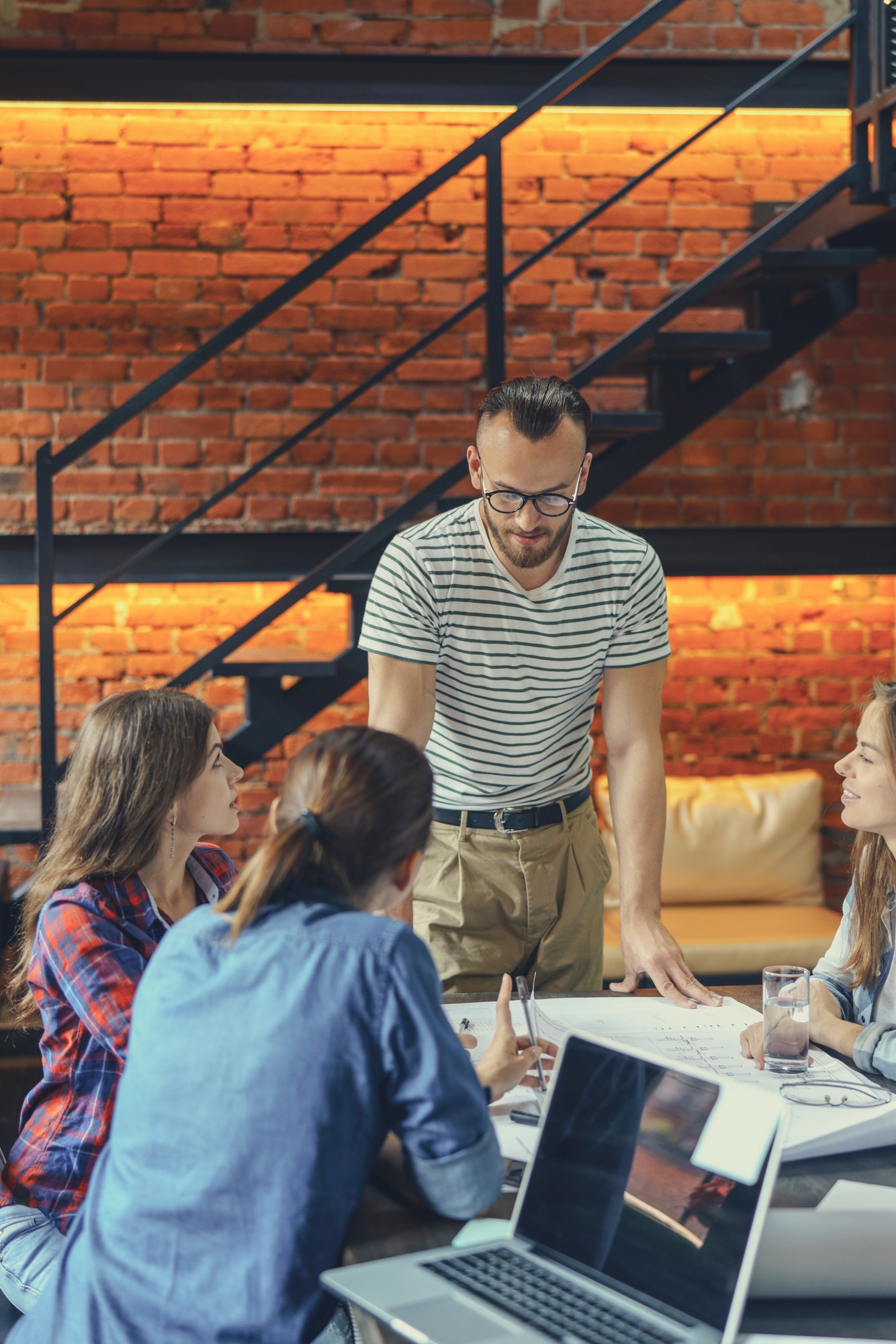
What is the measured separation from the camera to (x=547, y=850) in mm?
2043

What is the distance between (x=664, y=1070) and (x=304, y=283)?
2.36 metres

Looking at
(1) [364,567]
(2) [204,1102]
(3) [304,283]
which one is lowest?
(2) [204,1102]

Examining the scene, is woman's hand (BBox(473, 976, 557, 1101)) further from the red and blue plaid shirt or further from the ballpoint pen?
the red and blue plaid shirt

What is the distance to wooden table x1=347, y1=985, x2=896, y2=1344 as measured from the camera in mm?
943

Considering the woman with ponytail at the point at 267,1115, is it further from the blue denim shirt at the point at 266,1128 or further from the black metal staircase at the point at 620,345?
the black metal staircase at the point at 620,345

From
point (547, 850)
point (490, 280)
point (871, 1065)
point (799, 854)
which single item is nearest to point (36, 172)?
point (490, 280)

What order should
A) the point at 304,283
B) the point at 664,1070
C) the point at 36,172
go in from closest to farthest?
the point at 664,1070, the point at 304,283, the point at 36,172

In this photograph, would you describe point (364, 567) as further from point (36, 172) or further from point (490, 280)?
point (36, 172)

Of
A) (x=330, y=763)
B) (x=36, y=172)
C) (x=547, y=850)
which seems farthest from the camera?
(x=36, y=172)

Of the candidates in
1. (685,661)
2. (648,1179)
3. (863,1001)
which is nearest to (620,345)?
(685,661)

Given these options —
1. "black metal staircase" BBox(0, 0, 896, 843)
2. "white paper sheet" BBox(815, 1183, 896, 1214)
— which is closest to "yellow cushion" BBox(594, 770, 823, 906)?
"black metal staircase" BBox(0, 0, 896, 843)

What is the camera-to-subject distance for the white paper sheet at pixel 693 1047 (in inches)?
49.3

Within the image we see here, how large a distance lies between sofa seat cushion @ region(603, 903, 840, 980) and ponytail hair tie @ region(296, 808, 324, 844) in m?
2.38

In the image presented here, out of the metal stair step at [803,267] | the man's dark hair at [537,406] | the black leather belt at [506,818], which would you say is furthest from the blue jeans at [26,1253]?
the metal stair step at [803,267]
